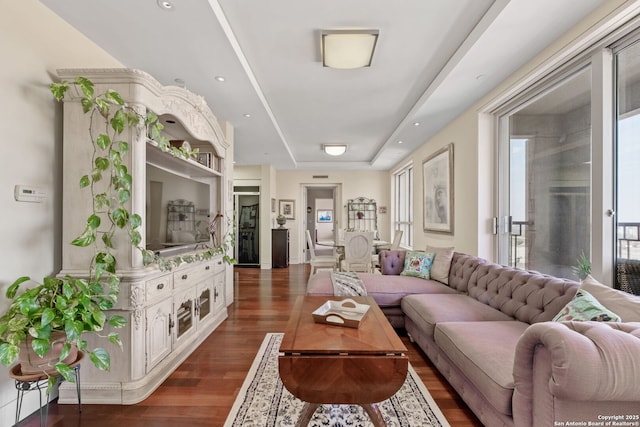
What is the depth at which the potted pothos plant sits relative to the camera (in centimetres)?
142

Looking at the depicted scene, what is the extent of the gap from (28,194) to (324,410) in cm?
227

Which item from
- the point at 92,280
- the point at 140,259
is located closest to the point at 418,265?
the point at 140,259

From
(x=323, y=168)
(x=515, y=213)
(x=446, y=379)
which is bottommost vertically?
(x=446, y=379)

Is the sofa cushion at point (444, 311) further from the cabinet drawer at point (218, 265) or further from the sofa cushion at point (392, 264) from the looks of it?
the cabinet drawer at point (218, 265)

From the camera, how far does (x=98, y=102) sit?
177cm

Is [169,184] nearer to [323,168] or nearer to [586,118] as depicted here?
[586,118]

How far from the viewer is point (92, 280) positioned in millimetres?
1858

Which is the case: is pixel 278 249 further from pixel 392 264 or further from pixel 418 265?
pixel 418 265

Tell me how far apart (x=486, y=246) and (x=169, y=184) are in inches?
139

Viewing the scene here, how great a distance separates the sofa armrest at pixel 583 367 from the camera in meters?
1.00

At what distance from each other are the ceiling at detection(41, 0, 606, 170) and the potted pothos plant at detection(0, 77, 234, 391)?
2.10 ft

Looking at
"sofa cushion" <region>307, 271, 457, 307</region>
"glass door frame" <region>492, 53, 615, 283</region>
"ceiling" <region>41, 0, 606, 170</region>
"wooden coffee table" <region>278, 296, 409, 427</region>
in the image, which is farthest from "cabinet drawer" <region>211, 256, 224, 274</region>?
"glass door frame" <region>492, 53, 615, 283</region>

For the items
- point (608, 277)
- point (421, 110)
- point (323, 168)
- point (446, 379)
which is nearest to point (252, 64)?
point (421, 110)

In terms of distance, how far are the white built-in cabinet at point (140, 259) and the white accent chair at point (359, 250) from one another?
271 centimetres
